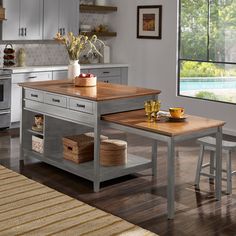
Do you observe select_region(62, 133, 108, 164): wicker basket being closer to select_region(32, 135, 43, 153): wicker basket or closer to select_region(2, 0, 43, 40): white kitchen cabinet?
select_region(32, 135, 43, 153): wicker basket

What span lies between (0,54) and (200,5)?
3.25 meters

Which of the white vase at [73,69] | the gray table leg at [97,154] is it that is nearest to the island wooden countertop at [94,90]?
the white vase at [73,69]

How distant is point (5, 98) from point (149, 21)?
9.16 ft

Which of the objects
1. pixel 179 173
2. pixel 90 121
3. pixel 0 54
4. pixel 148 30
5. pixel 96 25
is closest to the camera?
pixel 90 121

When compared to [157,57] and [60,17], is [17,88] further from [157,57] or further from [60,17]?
[157,57]

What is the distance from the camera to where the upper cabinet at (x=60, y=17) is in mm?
8039

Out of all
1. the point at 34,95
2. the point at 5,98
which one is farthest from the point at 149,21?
the point at 34,95

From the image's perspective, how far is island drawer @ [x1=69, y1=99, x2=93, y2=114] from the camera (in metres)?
4.64

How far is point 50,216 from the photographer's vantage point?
3961 millimetres

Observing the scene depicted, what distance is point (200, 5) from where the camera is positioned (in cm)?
770

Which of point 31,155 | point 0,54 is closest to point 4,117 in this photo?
point 0,54

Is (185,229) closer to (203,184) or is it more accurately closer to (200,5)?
(203,184)

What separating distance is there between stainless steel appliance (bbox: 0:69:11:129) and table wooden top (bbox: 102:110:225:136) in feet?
10.0

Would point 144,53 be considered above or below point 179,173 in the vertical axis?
above
